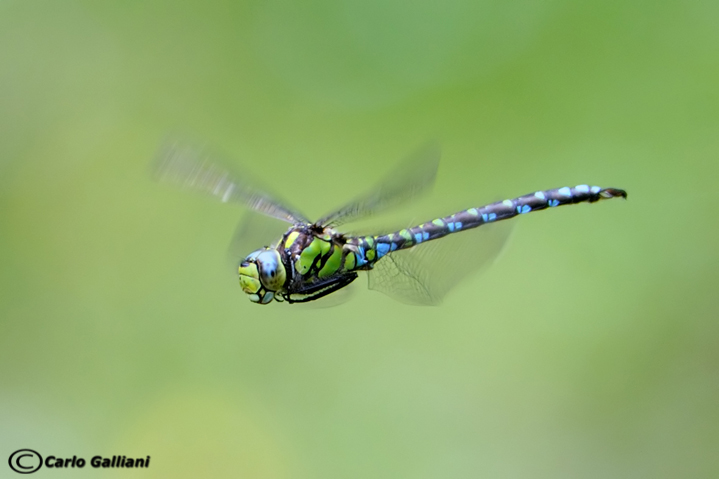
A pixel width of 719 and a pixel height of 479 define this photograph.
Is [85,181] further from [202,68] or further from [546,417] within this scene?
[546,417]

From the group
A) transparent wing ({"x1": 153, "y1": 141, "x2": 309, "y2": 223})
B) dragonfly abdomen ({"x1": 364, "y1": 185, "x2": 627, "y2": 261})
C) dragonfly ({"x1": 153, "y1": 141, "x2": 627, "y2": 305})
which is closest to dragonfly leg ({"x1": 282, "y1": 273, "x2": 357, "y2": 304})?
dragonfly ({"x1": 153, "y1": 141, "x2": 627, "y2": 305})

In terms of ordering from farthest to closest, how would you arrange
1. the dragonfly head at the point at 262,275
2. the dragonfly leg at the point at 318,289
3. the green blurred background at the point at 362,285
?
the green blurred background at the point at 362,285 < the dragonfly leg at the point at 318,289 < the dragonfly head at the point at 262,275

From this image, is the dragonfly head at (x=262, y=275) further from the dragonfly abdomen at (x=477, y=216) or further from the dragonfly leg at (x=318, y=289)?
the dragonfly abdomen at (x=477, y=216)

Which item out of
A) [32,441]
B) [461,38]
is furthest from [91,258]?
[461,38]
